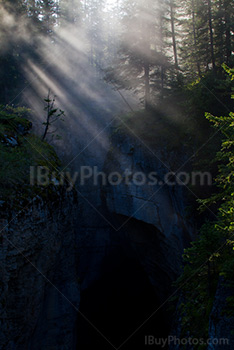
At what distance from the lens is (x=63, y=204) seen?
1100cm

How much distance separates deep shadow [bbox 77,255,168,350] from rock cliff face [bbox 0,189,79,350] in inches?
371

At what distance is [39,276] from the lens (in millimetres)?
9109

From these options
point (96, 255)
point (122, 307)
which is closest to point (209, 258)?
point (96, 255)

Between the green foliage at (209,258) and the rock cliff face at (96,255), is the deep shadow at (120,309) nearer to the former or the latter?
the rock cliff face at (96,255)

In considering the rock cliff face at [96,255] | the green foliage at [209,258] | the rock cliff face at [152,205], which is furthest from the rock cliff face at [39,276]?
the rock cliff face at [152,205]

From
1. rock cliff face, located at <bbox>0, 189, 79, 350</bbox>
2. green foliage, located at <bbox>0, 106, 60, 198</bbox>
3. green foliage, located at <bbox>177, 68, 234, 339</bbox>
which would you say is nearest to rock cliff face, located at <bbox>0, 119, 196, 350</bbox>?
rock cliff face, located at <bbox>0, 189, 79, 350</bbox>

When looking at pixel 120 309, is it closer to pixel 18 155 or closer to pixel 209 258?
pixel 209 258

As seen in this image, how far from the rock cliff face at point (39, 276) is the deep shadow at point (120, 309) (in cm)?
942

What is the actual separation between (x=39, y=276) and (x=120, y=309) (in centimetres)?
1498

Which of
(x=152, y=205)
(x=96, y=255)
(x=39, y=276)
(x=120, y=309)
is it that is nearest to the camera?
(x=39, y=276)

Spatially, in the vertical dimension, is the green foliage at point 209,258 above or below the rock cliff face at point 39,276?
below

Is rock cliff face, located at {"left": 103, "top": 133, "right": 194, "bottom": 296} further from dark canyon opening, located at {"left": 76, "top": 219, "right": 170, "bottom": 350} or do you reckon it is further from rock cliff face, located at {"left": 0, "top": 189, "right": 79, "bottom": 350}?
rock cliff face, located at {"left": 0, "top": 189, "right": 79, "bottom": 350}

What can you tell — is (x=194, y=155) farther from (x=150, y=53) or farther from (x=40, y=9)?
(x=40, y=9)

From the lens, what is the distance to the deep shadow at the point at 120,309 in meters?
19.3
